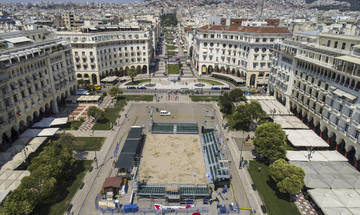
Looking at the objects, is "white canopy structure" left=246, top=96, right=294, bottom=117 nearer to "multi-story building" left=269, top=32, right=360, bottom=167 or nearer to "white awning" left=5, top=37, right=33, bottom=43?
"multi-story building" left=269, top=32, right=360, bottom=167

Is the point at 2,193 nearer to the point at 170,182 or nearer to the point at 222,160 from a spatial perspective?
the point at 170,182

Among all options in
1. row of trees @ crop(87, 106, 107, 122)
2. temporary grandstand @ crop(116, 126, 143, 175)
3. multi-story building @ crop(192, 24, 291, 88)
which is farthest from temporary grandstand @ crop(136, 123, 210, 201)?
multi-story building @ crop(192, 24, 291, 88)

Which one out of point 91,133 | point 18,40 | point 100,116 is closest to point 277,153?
point 91,133

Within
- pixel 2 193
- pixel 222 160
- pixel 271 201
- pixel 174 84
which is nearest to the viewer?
pixel 2 193

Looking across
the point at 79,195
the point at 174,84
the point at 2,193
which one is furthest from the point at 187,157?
the point at 174,84

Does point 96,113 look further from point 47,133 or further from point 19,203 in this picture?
point 19,203

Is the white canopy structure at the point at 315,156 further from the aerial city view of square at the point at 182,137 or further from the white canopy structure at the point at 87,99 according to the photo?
the white canopy structure at the point at 87,99
